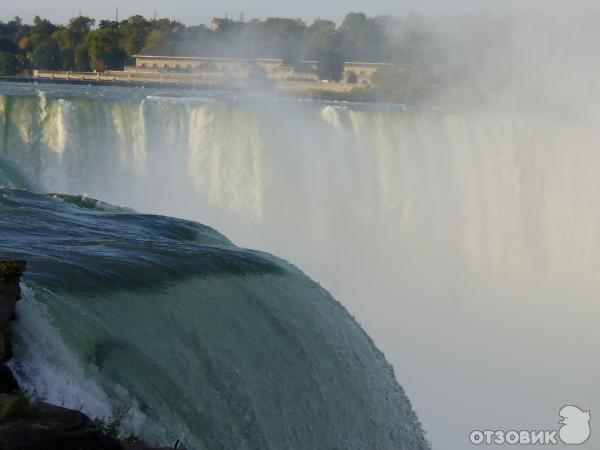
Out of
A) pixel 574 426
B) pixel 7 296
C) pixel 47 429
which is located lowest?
pixel 574 426

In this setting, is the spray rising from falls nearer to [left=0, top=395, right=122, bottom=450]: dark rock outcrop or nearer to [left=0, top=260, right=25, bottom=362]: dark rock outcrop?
[left=0, top=260, right=25, bottom=362]: dark rock outcrop

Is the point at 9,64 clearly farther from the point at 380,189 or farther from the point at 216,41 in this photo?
the point at 380,189

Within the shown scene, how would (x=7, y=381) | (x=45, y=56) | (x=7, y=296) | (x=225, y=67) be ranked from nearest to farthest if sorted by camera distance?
(x=7, y=381)
(x=7, y=296)
(x=225, y=67)
(x=45, y=56)

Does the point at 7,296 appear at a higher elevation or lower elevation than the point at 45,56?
higher

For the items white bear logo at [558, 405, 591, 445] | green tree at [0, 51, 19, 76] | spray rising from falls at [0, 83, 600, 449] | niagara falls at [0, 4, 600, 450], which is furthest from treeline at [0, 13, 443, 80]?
white bear logo at [558, 405, 591, 445]

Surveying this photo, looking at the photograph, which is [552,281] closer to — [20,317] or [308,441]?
[308,441]

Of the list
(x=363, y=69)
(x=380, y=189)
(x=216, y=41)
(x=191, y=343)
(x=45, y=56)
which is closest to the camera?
(x=191, y=343)

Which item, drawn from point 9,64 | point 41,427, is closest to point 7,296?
point 41,427
